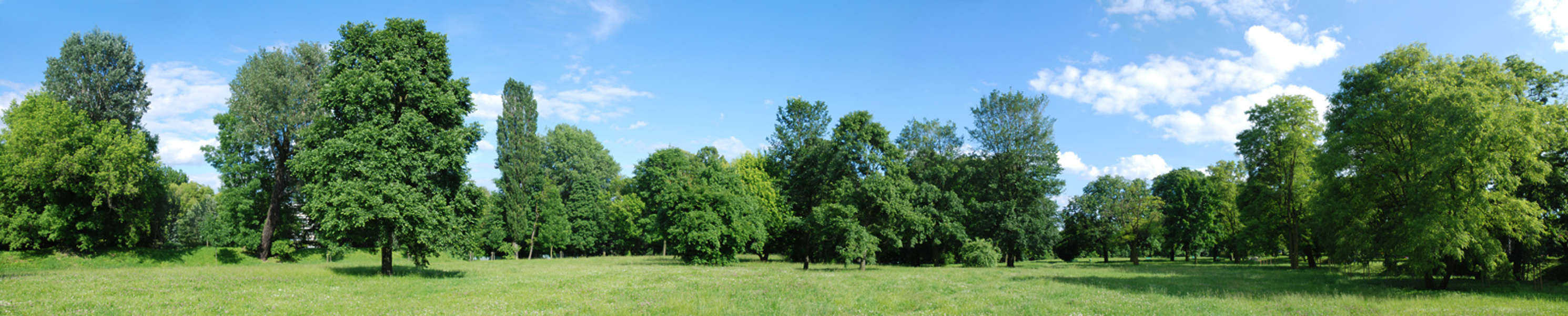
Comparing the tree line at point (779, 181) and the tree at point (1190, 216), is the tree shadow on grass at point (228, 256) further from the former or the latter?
the tree at point (1190, 216)

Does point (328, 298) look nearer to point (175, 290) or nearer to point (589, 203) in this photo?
point (175, 290)

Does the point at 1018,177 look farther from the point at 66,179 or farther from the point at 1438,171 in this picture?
the point at 66,179

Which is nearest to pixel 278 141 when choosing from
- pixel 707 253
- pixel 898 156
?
pixel 707 253

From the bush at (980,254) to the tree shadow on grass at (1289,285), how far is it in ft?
25.5

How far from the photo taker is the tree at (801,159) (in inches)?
1855

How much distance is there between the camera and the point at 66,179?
3356cm

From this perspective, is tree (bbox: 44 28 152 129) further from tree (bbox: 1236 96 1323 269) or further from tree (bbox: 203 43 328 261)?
tree (bbox: 1236 96 1323 269)

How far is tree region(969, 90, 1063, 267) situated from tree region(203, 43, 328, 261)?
40869 mm

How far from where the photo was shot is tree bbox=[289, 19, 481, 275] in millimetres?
21734

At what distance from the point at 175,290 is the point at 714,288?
13972 mm

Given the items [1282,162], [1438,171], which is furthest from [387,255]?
[1282,162]

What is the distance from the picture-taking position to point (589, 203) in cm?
6756

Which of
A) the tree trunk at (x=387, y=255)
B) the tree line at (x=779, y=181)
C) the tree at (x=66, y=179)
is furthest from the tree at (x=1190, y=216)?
the tree at (x=66, y=179)

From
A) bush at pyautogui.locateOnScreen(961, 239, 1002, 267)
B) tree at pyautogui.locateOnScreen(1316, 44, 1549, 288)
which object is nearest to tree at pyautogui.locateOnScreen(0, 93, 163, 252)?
bush at pyautogui.locateOnScreen(961, 239, 1002, 267)
